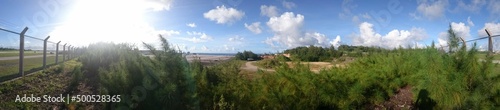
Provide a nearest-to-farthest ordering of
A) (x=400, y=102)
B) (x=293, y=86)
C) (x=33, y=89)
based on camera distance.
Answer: (x=293, y=86), (x=400, y=102), (x=33, y=89)

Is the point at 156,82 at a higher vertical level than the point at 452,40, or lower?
lower

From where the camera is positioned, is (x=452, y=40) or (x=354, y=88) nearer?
(x=354, y=88)

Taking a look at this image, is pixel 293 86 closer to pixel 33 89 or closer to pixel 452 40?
pixel 452 40

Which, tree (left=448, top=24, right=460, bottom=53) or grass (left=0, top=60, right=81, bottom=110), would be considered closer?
tree (left=448, top=24, right=460, bottom=53)

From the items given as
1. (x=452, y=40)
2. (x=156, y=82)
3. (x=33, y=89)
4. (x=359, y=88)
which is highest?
(x=452, y=40)

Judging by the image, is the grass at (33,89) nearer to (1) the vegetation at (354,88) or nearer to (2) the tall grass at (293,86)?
(2) the tall grass at (293,86)

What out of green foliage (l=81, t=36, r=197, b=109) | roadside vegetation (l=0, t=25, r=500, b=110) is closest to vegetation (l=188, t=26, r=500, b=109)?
roadside vegetation (l=0, t=25, r=500, b=110)

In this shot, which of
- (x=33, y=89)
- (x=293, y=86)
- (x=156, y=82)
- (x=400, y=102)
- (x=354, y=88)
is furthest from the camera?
(x=33, y=89)

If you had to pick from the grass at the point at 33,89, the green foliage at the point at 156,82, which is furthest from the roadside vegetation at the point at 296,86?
the grass at the point at 33,89

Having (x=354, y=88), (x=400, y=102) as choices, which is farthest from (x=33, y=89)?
(x=400, y=102)

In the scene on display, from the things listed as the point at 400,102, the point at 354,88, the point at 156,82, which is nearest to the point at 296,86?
the point at 354,88

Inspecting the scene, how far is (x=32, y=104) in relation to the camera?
6.72 metres

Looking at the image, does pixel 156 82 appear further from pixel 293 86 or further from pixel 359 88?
pixel 359 88

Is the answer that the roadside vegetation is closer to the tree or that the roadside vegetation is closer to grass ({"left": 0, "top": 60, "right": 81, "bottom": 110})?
the tree
